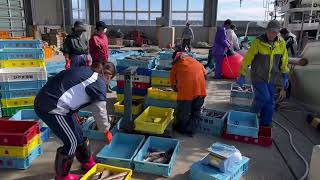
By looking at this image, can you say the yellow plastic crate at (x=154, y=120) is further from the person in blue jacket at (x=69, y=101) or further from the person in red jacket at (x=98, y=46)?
the person in red jacket at (x=98, y=46)

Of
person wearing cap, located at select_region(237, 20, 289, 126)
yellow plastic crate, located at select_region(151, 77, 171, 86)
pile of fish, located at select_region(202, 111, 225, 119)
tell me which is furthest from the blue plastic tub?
yellow plastic crate, located at select_region(151, 77, 171, 86)

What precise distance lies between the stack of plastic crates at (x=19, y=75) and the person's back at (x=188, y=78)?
2.71 meters

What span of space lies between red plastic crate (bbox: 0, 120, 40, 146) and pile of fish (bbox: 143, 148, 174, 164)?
1533mm

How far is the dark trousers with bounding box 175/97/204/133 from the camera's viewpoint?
498 cm

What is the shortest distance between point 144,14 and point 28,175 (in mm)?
19362

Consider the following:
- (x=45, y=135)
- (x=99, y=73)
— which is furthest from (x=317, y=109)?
(x=45, y=135)

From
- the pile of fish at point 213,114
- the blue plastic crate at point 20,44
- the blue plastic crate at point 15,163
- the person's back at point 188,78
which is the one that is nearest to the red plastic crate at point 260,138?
the pile of fish at point 213,114

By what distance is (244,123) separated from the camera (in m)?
5.32

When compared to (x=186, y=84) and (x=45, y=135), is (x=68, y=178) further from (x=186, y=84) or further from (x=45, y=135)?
(x=186, y=84)

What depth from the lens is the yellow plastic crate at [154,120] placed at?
15.0 feet

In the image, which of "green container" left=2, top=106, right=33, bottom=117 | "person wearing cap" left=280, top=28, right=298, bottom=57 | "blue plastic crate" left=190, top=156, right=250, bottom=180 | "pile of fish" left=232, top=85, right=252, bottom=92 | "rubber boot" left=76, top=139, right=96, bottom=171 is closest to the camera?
"blue plastic crate" left=190, top=156, right=250, bottom=180

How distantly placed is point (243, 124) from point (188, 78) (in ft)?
4.62

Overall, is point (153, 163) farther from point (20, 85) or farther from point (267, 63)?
point (20, 85)

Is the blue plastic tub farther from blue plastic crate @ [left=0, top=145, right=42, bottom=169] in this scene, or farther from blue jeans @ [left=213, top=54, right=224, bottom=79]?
blue jeans @ [left=213, top=54, right=224, bottom=79]
